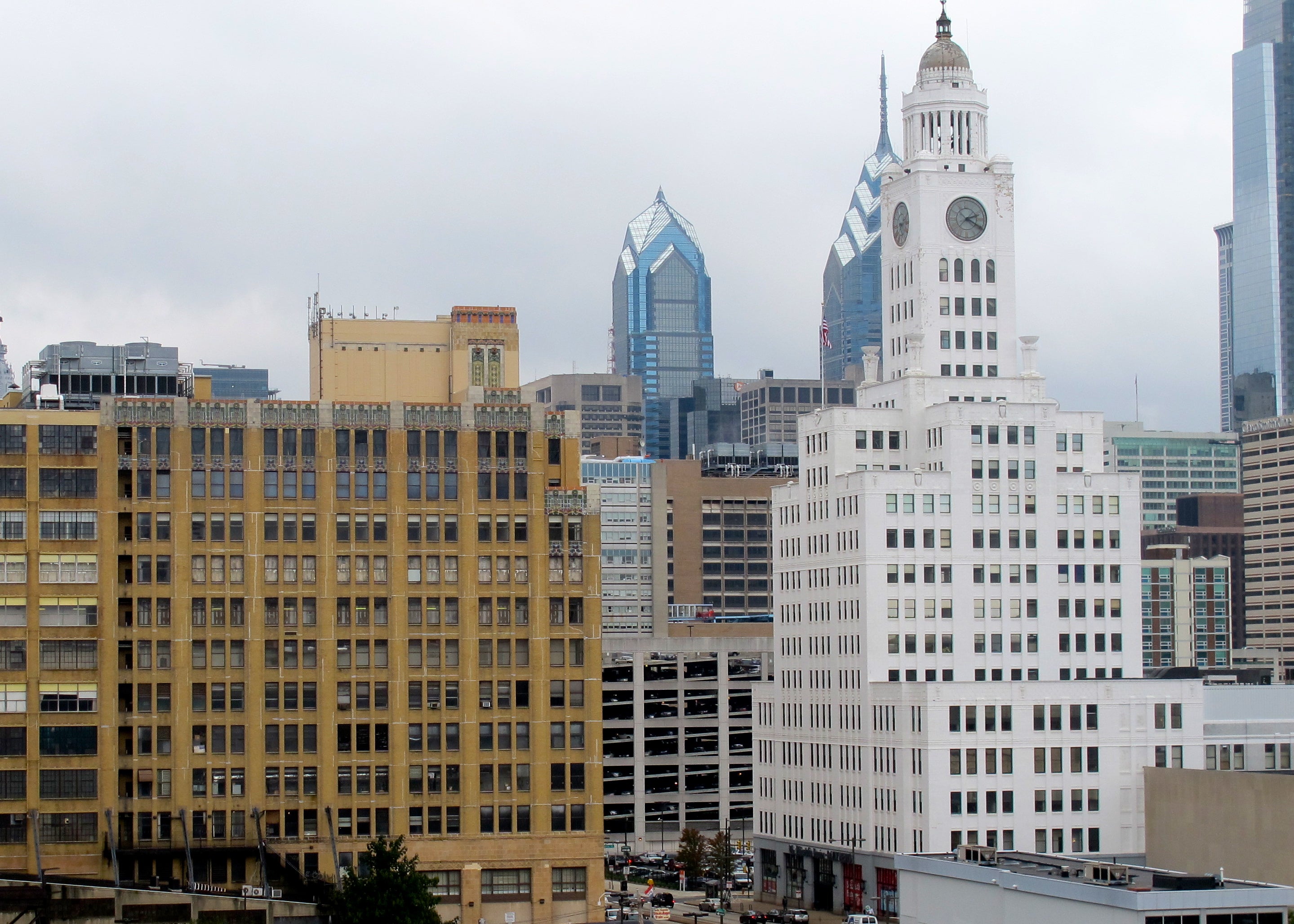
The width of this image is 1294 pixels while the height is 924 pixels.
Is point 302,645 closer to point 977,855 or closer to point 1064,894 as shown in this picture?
point 977,855

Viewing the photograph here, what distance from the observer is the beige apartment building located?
16038cm

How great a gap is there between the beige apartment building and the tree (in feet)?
48.7

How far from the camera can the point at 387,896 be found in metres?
142

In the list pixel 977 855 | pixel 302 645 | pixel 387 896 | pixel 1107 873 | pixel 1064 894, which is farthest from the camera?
pixel 302 645

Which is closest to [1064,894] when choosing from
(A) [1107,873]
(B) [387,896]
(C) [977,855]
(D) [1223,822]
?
(A) [1107,873]

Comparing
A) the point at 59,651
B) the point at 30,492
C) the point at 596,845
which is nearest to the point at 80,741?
the point at 59,651

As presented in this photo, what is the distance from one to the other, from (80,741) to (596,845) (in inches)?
1572

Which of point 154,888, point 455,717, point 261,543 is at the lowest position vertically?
point 154,888

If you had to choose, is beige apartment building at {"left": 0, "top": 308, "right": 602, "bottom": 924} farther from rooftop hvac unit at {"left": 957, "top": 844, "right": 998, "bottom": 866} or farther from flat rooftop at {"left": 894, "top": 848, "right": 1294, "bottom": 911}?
flat rooftop at {"left": 894, "top": 848, "right": 1294, "bottom": 911}

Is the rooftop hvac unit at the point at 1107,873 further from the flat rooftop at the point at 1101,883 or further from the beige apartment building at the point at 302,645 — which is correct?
the beige apartment building at the point at 302,645

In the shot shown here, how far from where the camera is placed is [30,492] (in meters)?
162

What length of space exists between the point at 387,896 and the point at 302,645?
2902 centimetres

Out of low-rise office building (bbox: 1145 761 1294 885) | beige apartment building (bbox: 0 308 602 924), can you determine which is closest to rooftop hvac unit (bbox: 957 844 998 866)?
low-rise office building (bbox: 1145 761 1294 885)

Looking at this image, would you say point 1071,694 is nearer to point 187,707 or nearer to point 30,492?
point 187,707
